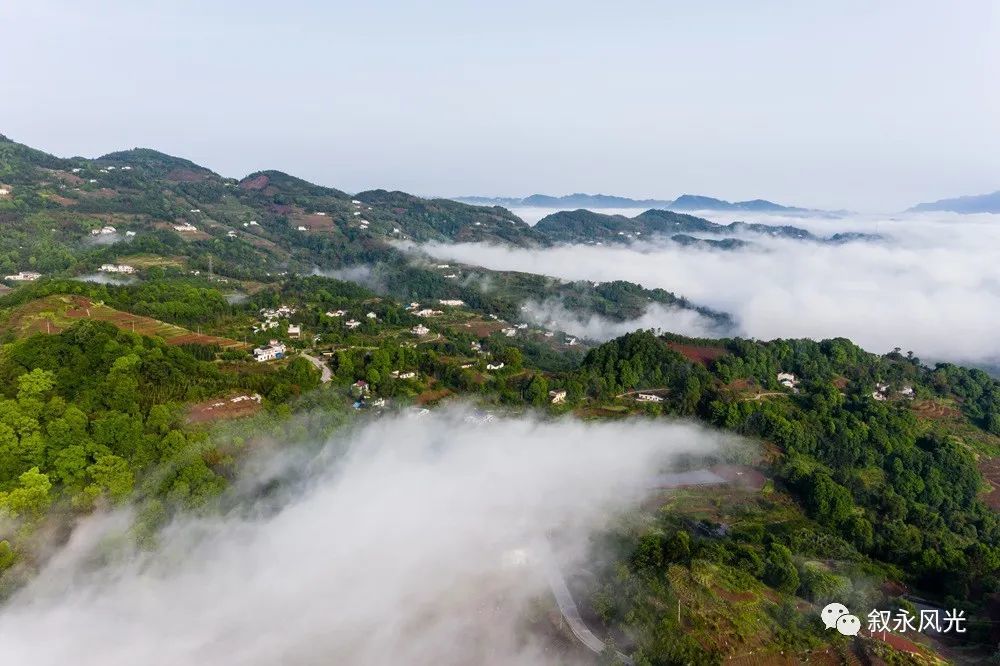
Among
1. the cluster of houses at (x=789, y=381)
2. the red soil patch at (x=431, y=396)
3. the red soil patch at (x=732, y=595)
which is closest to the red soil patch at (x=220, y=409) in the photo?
the red soil patch at (x=431, y=396)

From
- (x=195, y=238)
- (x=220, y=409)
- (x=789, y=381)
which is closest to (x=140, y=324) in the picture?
(x=220, y=409)

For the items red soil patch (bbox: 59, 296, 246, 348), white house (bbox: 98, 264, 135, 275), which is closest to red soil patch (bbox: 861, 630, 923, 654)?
red soil patch (bbox: 59, 296, 246, 348)

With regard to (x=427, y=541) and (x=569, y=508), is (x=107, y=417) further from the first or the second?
(x=569, y=508)

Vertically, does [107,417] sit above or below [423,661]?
above

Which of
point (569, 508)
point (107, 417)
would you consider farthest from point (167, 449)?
point (569, 508)

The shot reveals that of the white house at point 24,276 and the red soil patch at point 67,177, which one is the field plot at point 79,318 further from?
the red soil patch at point 67,177

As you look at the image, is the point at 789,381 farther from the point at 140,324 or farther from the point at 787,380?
the point at 140,324
